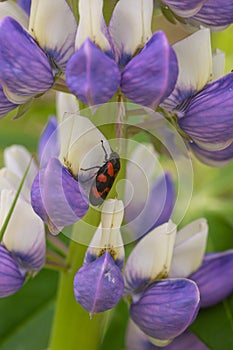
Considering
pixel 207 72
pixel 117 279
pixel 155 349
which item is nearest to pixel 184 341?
pixel 155 349

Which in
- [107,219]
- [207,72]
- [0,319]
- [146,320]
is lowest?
[0,319]

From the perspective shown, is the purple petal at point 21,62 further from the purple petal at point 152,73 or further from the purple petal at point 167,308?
the purple petal at point 167,308

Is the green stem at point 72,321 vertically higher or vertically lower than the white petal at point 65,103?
lower

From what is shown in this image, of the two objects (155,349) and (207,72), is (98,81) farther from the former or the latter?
(155,349)

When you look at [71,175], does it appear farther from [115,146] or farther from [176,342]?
[176,342]

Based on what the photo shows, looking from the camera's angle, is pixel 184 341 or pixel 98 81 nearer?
pixel 98 81

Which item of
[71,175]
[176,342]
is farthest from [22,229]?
[176,342]

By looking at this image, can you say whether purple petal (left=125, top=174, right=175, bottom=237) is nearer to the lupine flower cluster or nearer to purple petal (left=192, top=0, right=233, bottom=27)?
the lupine flower cluster

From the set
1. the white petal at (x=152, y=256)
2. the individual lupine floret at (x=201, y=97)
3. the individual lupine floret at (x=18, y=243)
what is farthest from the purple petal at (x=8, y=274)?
the individual lupine floret at (x=201, y=97)
